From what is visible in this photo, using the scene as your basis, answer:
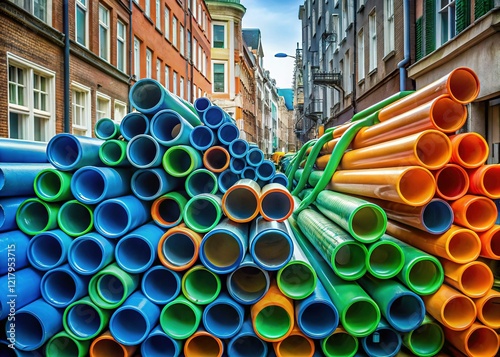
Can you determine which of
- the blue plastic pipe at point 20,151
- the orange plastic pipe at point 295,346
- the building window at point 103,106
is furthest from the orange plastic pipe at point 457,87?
the building window at point 103,106

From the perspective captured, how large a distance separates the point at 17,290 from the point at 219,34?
42.3m

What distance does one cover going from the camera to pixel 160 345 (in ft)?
9.58

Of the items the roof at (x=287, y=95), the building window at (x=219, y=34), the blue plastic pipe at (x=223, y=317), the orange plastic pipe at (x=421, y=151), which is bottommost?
the blue plastic pipe at (x=223, y=317)

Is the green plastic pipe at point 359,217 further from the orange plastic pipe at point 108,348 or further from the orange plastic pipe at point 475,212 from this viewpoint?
the orange plastic pipe at point 108,348

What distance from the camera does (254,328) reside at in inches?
109

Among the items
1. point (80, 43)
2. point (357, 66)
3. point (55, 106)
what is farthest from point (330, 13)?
point (55, 106)

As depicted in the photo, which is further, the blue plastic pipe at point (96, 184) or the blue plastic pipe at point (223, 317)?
the blue plastic pipe at point (96, 184)

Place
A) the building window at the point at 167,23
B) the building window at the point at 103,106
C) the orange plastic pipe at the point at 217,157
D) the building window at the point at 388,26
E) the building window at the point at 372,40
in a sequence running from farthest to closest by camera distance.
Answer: the building window at the point at 167,23 → the building window at the point at 372,40 → the building window at the point at 103,106 → the building window at the point at 388,26 → the orange plastic pipe at the point at 217,157

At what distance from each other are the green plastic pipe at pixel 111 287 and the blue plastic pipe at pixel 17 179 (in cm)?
90

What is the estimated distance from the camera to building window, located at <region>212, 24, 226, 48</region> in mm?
42156

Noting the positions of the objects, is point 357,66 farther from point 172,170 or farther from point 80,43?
point 172,170

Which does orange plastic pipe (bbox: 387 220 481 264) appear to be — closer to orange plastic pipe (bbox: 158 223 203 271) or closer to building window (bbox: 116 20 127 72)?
orange plastic pipe (bbox: 158 223 203 271)

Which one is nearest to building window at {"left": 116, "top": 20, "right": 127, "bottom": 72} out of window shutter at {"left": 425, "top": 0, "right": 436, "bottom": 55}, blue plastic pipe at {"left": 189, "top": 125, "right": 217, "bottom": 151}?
window shutter at {"left": 425, "top": 0, "right": 436, "bottom": 55}

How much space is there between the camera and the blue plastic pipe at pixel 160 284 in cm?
288
